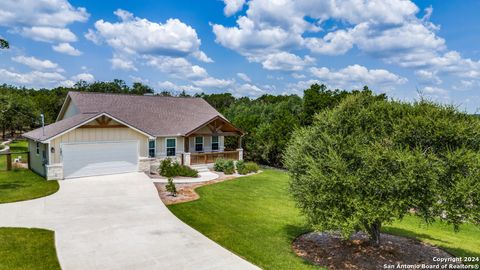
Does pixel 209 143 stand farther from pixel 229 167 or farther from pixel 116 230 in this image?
pixel 116 230

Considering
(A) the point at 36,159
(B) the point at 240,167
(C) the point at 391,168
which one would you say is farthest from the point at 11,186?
(C) the point at 391,168

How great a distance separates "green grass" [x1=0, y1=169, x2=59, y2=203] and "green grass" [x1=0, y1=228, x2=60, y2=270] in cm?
459

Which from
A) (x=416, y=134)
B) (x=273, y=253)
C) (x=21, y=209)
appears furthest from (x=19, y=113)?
(x=416, y=134)

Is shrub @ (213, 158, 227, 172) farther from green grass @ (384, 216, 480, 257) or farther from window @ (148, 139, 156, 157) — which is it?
green grass @ (384, 216, 480, 257)

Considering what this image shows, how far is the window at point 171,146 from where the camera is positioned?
80.3ft

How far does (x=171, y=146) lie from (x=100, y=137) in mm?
6168

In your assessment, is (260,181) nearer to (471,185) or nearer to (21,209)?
(21,209)

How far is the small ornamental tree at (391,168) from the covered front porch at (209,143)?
15.7 m

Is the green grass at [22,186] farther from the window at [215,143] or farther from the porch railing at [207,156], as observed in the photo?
the window at [215,143]

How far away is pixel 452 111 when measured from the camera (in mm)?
8711

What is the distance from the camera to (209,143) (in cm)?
2739

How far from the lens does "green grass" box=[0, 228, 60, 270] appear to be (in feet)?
25.8

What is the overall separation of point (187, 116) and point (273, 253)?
19958 millimetres

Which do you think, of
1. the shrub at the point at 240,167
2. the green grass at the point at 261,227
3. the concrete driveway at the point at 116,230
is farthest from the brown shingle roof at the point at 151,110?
the concrete driveway at the point at 116,230
